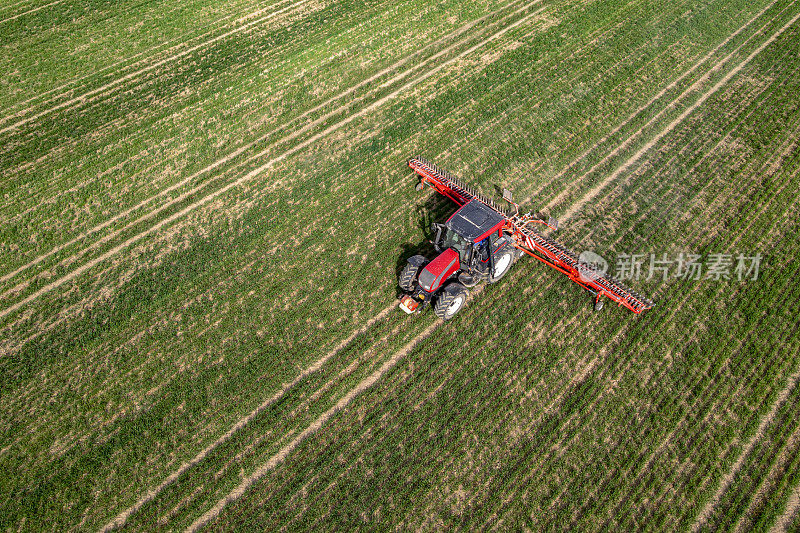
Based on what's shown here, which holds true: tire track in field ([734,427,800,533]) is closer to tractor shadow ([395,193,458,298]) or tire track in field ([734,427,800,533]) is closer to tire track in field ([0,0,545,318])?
tractor shadow ([395,193,458,298])

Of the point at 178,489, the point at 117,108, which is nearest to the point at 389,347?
the point at 178,489

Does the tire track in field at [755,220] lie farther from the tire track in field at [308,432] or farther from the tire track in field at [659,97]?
the tire track in field at [308,432]

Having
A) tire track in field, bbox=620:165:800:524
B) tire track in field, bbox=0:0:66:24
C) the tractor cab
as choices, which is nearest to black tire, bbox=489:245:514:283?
the tractor cab

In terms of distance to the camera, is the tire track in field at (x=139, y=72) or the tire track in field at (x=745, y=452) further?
the tire track in field at (x=139, y=72)

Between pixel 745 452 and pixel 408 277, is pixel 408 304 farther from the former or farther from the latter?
pixel 745 452

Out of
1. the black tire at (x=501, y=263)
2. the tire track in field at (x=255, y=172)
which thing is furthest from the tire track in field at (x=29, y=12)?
the black tire at (x=501, y=263)

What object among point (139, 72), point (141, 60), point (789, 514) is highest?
point (141, 60)

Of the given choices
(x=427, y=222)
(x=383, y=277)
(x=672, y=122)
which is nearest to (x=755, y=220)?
(x=672, y=122)
